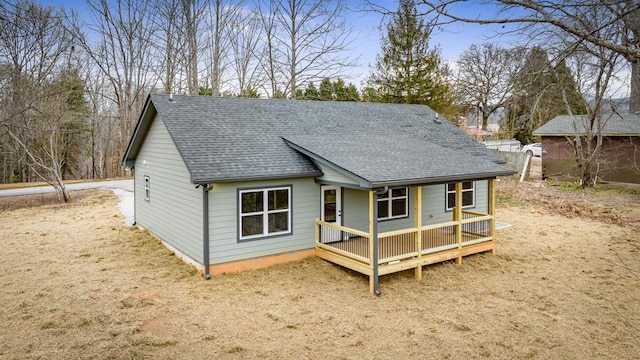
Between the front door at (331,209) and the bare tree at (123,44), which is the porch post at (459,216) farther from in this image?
the bare tree at (123,44)

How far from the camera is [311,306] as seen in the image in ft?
26.9

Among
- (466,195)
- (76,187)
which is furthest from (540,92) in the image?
(76,187)

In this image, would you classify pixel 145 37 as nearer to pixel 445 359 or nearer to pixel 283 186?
pixel 283 186

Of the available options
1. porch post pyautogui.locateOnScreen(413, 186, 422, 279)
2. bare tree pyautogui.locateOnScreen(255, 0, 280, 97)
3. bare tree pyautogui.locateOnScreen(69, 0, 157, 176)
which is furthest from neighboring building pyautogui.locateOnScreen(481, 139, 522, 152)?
porch post pyautogui.locateOnScreen(413, 186, 422, 279)

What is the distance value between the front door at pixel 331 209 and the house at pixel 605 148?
17286mm

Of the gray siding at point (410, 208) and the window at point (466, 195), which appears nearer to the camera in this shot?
the gray siding at point (410, 208)

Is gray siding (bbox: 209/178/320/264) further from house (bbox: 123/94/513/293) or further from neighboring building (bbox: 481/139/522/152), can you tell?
neighboring building (bbox: 481/139/522/152)

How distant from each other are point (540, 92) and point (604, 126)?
63.9ft

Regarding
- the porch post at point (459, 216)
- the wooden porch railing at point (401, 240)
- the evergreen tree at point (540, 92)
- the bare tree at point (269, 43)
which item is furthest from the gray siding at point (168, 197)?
the bare tree at point (269, 43)

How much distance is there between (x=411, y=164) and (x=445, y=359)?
5.10m

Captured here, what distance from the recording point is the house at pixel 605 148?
22.7 meters

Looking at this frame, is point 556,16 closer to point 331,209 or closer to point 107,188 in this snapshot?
point 331,209

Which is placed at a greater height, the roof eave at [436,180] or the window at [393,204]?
the roof eave at [436,180]

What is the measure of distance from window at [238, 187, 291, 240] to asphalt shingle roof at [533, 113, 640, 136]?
18770 millimetres
